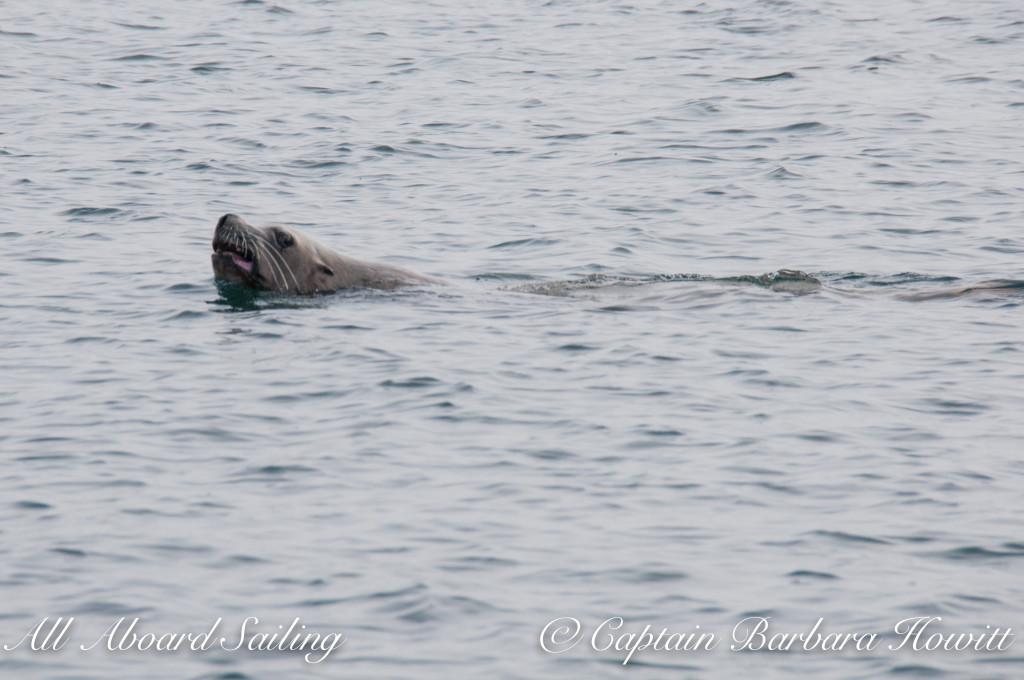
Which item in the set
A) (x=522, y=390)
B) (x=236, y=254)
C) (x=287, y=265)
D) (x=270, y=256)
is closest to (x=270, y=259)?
(x=270, y=256)

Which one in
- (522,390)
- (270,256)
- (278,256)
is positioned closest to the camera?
(522,390)

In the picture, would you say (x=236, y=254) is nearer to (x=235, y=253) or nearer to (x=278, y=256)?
(x=235, y=253)

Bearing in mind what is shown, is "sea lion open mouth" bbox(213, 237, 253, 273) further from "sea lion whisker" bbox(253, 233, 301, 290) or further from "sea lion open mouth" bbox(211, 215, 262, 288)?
"sea lion whisker" bbox(253, 233, 301, 290)

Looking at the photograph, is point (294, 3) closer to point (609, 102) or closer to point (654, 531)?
point (609, 102)

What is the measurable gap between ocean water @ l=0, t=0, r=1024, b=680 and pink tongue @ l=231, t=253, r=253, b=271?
0.44 meters

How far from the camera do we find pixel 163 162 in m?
21.8

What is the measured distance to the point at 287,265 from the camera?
14.5m

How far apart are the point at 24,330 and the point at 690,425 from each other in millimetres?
6535

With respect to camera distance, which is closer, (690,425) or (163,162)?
(690,425)

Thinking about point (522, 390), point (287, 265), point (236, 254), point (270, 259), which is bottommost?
point (522, 390)

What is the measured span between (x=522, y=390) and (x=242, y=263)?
13.0ft

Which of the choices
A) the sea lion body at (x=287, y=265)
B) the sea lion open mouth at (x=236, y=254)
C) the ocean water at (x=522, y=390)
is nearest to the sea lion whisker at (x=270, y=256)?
the sea lion body at (x=287, y=265)

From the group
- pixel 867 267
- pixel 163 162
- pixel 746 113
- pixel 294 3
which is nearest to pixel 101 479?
pixel 867 267

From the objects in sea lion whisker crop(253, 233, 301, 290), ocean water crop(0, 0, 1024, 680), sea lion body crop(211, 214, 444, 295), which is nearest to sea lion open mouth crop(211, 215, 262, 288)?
sea lion body crop(211, 214, 444, 295)
